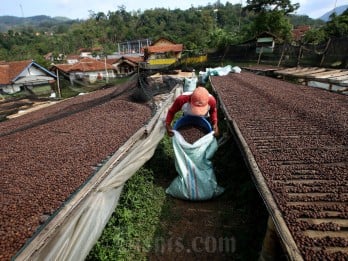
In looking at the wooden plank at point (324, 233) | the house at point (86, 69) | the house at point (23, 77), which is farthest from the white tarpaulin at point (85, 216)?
the house at point (86, 69)

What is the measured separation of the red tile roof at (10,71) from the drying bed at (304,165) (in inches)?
621

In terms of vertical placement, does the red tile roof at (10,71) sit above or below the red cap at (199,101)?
below

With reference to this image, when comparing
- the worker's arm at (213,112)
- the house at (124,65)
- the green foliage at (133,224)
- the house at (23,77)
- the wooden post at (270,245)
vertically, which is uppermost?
the worker's arm at (213,112)

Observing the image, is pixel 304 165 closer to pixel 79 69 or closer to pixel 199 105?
pixel 199 105

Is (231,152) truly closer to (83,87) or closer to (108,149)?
(108,149)

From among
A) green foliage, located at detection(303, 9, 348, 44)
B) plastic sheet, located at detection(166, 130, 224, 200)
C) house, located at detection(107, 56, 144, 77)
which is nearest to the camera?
plastic sheet, located at detection(166, 130, 224, 200)

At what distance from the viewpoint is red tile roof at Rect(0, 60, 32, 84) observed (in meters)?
15.7

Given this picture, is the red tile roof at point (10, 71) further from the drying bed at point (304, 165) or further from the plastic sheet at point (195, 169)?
the plastic sheet at point (195, 169)

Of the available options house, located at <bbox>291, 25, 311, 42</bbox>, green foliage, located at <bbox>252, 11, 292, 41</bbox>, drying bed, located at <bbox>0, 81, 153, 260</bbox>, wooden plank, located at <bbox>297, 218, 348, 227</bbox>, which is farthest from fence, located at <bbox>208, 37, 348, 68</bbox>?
house, located at <bbox>291, 25, 311, 42</bbox>

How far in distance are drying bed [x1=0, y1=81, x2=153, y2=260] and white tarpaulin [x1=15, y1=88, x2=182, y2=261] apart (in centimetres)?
16

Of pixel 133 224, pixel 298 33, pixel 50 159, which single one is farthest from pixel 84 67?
pixel 298 33

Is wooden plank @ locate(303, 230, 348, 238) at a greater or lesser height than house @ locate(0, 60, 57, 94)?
greater

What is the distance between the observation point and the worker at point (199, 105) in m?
3.35

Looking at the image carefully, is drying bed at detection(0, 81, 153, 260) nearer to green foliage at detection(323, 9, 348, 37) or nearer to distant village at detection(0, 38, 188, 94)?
distant village at detection(0, 38, 188, 94)
